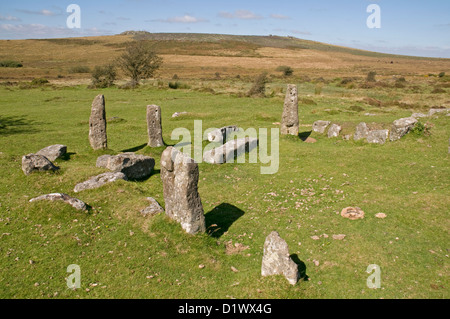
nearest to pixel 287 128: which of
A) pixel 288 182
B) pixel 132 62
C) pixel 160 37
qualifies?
pixel 288 182

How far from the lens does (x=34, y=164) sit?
594 inches

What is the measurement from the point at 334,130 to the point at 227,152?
849cm

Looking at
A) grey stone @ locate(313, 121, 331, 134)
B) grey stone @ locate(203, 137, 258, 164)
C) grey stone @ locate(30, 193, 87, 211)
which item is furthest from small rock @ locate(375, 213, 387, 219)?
grey stone @ locate(313, 121, 331, 134)

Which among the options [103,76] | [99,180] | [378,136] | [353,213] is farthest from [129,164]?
[103,76]

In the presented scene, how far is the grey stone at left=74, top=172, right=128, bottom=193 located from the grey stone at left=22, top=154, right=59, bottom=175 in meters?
2.43

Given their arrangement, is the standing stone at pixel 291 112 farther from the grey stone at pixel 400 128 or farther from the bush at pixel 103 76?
the bush at pixel 103 76

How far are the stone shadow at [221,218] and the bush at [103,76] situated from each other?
47941mm

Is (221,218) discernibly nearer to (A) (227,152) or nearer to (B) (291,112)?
(A) (227,152)

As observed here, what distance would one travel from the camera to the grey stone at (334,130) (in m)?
22.4

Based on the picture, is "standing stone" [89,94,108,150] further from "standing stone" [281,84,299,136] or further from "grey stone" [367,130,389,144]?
"grey stone" [367,130,389,144]

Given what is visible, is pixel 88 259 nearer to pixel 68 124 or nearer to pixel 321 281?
pixel 321 281

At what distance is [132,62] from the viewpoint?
59312 mm

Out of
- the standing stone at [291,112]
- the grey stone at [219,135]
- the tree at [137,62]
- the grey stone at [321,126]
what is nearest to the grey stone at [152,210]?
the grey stone at [219,135]
